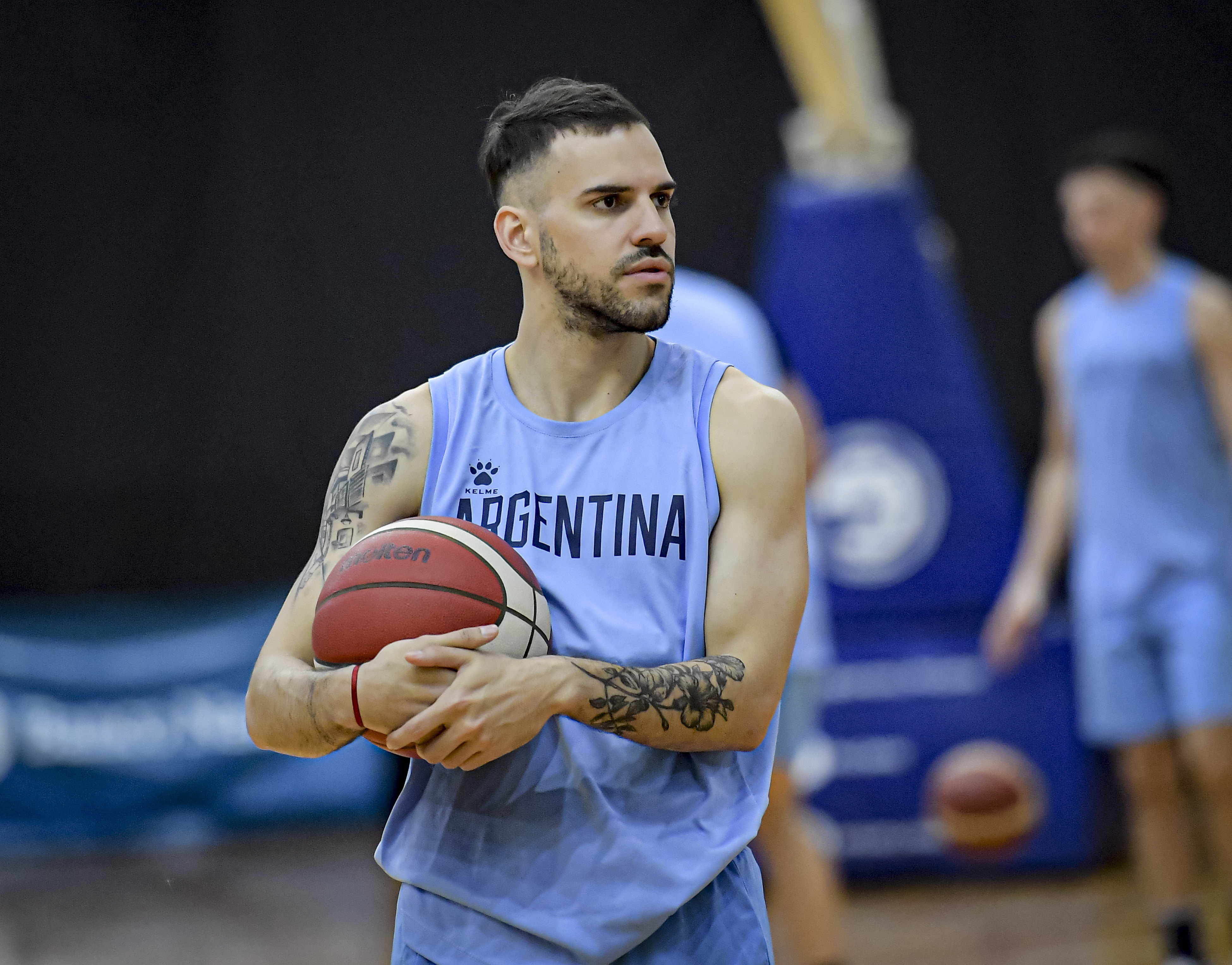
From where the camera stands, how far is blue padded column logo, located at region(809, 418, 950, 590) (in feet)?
18.0

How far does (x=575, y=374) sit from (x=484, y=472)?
0.19m

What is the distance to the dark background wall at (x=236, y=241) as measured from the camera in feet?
24.5

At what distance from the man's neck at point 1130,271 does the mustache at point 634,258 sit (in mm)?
3104

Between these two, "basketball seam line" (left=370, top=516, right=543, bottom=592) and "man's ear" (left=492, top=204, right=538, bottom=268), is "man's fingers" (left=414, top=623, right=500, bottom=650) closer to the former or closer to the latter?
"basketball seam line" (left=370, top=516, right=543, bottom=592)

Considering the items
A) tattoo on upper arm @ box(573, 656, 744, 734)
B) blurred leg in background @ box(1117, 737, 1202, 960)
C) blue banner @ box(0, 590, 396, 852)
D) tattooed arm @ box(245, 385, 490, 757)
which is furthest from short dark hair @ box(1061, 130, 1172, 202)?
blue banner @ box(0, 590, 396, 852)

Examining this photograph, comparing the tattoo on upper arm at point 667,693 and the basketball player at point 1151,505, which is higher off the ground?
the basketball player at point 1151,505

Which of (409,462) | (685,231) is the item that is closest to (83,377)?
(685,231)

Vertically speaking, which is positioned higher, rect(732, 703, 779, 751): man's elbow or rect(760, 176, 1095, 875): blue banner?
rect(760, 176, 1095, 875): blue banner

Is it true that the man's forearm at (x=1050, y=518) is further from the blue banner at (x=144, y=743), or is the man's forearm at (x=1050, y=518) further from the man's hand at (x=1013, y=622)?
the blue banner at (x=144, y=743)

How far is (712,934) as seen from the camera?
185cm

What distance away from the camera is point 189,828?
6.58m

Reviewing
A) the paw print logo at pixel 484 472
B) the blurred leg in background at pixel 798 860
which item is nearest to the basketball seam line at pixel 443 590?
the paw print logo at pixel 484 472

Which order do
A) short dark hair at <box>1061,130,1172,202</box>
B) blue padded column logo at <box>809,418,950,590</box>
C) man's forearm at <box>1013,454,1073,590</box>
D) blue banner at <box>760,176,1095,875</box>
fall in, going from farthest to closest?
1. blue padded column logo at <box>809,418,950,590</box>
2. blue banner at <box>760,176,1095,875</box>
3. man's forearm at <box>1013,454,1073,590</box>
4. short dark hair at <box>1061,130,1172,202</box>

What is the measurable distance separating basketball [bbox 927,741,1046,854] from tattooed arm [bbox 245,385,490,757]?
11.4 ft
